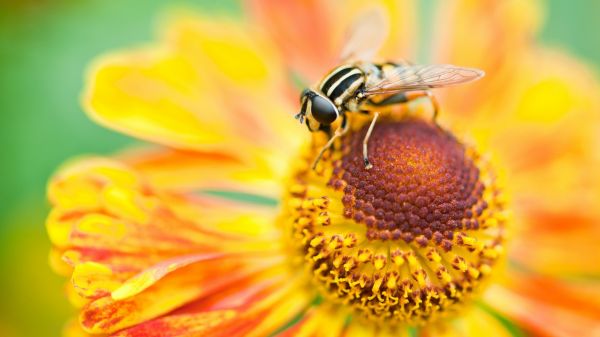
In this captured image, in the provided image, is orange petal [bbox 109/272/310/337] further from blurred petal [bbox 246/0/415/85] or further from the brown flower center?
blurred petal [bbox 246/0/415/85]

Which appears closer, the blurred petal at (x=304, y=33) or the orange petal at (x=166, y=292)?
the orange petal at (x=166, y=292)

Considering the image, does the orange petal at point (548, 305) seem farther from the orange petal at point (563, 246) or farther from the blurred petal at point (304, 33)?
the blurred petal at point (304, 33)

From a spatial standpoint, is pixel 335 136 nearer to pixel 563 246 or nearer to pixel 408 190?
pixel 408 190

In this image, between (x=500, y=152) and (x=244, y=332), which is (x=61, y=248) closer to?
(x=244, y=332)

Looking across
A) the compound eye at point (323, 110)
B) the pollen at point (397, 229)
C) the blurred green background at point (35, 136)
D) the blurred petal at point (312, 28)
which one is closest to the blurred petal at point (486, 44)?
the blurred petal at point (312, 28)

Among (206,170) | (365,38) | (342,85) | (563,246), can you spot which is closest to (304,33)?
(365,38)

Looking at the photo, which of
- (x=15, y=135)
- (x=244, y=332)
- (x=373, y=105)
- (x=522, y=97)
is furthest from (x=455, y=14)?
(x=15, y=135)
